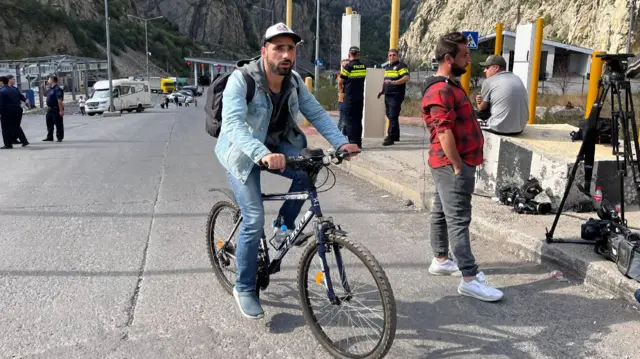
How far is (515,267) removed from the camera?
15.7ft

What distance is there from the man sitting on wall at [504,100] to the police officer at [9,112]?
37.0ft

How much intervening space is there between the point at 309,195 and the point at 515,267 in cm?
234

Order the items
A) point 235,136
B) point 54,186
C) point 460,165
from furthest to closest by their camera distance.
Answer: point 54,186, point 460,165, point 235,136

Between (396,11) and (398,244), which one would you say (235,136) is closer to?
(398,244)

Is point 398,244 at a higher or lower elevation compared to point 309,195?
lower

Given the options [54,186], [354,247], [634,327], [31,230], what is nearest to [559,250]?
[634,327]

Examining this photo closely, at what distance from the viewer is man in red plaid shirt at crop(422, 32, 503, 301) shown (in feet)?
12.9

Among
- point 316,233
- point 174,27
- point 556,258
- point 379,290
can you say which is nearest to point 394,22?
point 556,258

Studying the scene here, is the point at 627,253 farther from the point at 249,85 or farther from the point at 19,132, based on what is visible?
the point at 19,132

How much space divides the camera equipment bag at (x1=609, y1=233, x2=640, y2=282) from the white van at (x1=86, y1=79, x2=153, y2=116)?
109 ft

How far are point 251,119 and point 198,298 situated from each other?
57.5 inches

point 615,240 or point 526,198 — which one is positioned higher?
point 615,240

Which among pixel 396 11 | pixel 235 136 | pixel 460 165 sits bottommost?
pixel 460 165

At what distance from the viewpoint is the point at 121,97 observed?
35969 mm
